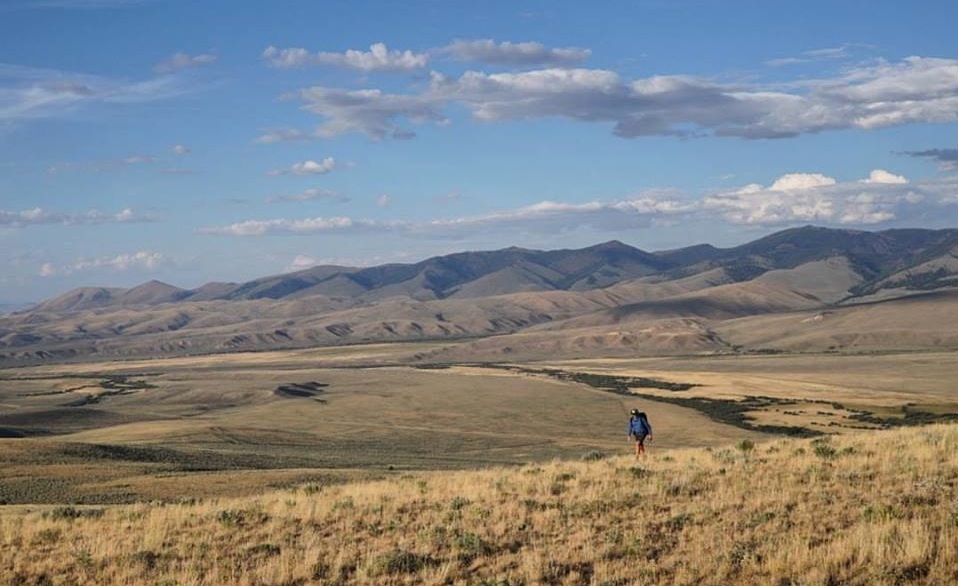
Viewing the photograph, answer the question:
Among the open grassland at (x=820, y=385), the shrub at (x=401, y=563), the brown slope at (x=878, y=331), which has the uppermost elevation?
the shrub at (x=401, y=563)

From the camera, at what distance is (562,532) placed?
13.8 metres

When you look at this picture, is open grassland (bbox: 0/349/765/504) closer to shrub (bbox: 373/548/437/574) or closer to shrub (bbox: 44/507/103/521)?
shrub (bbox: 44/507/103/521)

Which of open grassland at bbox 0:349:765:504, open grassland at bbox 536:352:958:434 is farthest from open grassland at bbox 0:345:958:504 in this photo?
open grassland at bbox 536:352:958:434

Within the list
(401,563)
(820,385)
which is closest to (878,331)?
(820,385)

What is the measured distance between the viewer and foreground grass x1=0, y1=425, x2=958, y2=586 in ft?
37.2

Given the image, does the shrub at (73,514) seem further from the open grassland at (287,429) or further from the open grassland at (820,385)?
the open grassland at (820,385)

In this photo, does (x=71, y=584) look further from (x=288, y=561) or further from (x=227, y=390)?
(x=227, y=390)

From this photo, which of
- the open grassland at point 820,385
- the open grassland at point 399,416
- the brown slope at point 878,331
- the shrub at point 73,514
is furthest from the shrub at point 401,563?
the brown slope at point 878,331

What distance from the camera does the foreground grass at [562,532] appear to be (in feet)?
37.2

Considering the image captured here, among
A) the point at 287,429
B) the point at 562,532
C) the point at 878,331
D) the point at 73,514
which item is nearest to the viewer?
the point at 562,532

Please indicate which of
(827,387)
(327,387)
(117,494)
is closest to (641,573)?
(117,494)

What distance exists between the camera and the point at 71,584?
1248 cm

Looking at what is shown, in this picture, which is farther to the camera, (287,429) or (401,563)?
(287,429)

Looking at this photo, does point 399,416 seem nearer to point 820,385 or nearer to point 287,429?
point 287,429
